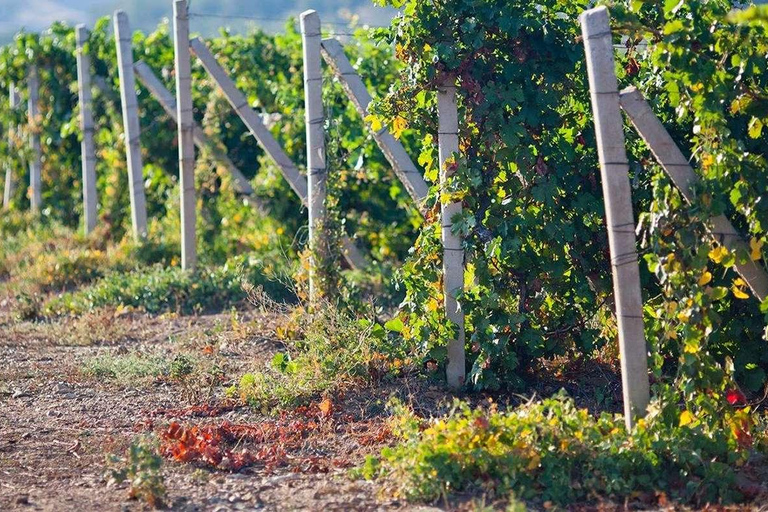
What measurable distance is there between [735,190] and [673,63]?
0.62 meters

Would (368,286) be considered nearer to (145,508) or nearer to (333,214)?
(333,214)

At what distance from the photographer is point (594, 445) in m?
4.53

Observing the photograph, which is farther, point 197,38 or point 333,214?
point 197,38

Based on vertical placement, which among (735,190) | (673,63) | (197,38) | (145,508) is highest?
(197,38)

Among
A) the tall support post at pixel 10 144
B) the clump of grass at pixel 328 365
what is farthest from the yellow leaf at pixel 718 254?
the tall support post at pixel 10 144

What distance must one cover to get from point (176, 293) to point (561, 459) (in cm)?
483

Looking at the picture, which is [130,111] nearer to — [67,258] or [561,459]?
[67,258]

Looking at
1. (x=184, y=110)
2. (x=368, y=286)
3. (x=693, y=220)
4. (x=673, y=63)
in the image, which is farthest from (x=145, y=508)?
(x=184, y=110)

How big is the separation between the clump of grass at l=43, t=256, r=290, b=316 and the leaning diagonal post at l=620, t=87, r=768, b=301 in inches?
165

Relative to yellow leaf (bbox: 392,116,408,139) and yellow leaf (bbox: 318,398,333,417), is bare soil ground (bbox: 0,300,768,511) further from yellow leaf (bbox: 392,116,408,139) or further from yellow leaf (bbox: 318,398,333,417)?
yellow leaf (bbox: 392,116,408,139)

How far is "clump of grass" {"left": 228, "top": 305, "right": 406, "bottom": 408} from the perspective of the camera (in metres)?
5.84

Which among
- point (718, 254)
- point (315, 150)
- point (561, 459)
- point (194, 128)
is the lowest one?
point (561, 459)

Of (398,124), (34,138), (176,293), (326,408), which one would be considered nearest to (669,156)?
(398,124)

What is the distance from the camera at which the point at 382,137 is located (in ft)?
23.4
